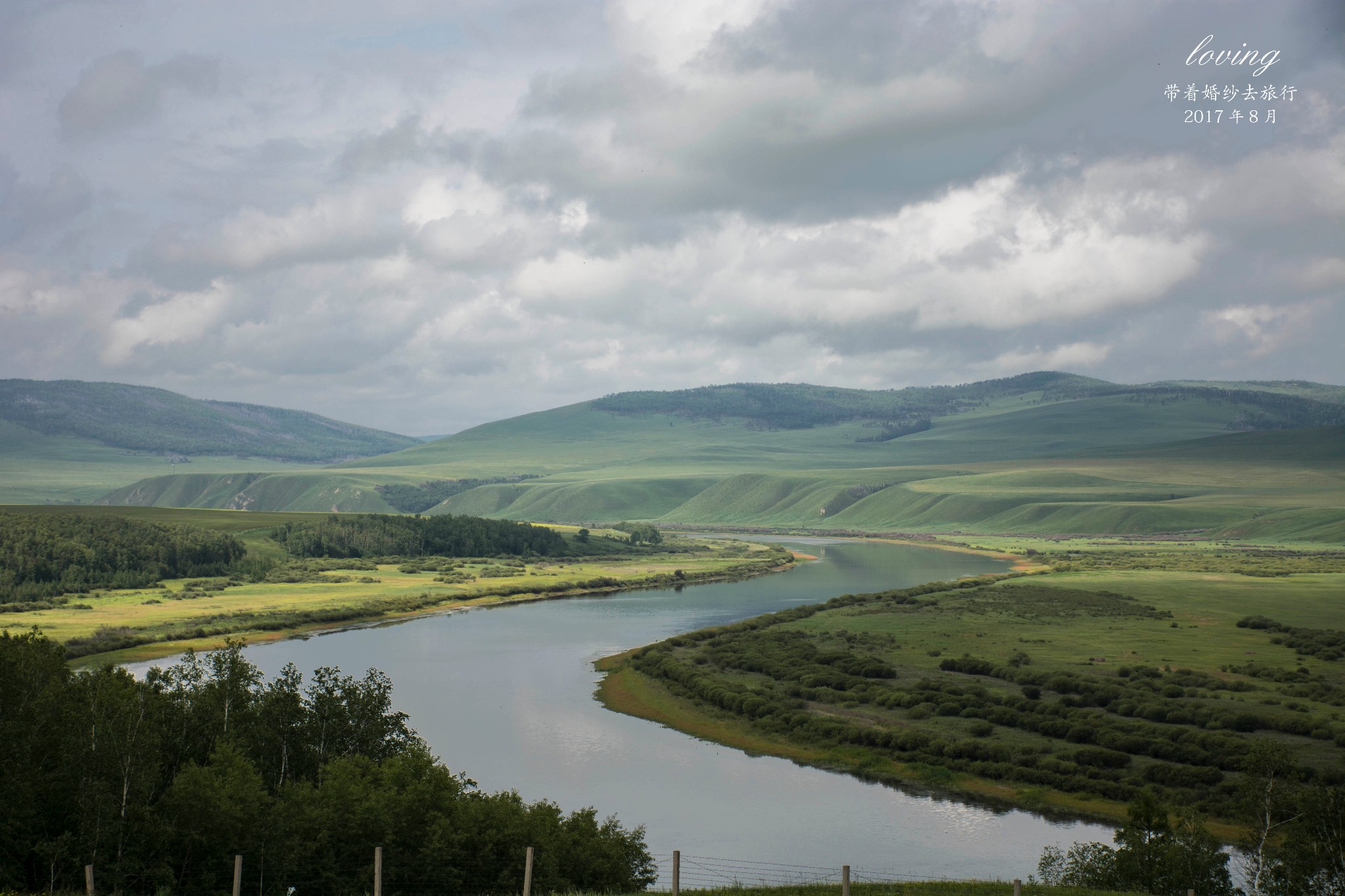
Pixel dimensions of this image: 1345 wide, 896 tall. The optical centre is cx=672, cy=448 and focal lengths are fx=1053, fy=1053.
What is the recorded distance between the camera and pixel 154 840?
20609 millimetres

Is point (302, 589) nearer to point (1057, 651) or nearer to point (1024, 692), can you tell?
point (1057, 651)

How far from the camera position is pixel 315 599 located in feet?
288

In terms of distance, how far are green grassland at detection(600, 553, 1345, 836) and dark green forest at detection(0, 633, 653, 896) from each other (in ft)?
54.8

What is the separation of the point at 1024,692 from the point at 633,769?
19.1m

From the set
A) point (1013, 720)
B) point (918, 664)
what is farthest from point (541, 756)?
point (918, 664)

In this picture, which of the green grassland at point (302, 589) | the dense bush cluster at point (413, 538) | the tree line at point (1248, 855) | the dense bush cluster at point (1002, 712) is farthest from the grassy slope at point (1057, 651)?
the dense bush cluster at point (413, 538)

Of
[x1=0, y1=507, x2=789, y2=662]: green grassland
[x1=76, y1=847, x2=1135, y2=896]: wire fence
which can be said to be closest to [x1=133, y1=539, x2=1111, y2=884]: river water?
[x1=0, y1=507, x2=789, y2=662]: green grassland

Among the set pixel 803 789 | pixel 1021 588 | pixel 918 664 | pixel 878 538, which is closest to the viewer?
pixel 803 789

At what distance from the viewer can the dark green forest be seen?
20.0 m

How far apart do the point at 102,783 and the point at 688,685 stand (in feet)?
111

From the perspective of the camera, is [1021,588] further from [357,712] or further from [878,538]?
[878,538]

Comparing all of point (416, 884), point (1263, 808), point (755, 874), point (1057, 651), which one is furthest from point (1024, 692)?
point (416, 884)

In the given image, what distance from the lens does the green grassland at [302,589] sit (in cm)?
6619

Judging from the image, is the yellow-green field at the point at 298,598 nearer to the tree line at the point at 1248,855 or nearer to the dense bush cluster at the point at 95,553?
the dense bush cluster at the point at 95,553
